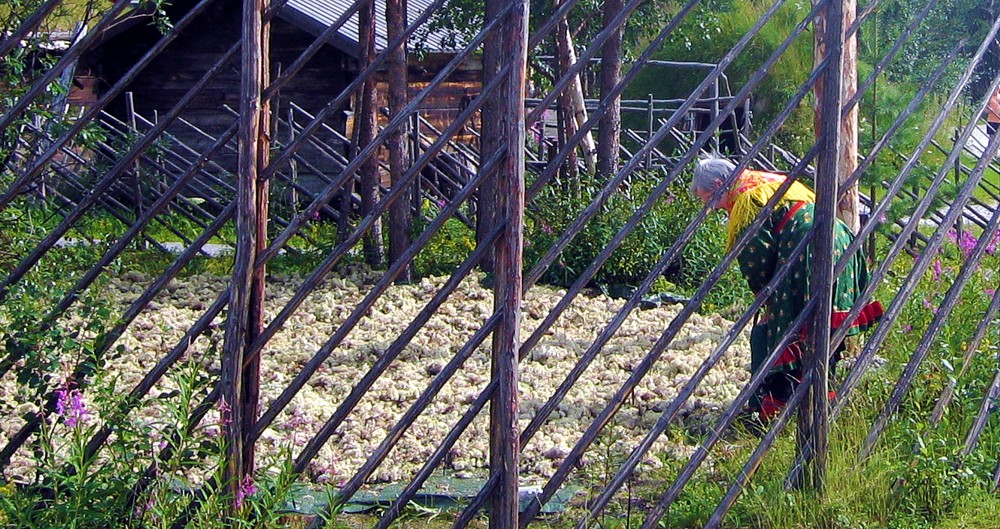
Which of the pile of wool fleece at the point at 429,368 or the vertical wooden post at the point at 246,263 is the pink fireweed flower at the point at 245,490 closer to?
the vertical wooden post at the point at 246,263

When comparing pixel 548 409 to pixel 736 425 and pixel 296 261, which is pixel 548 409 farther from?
pixel 296 261

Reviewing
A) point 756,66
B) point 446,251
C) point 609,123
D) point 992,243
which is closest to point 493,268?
Answer: point 992,243

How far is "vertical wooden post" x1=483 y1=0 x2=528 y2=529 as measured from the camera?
289 centimetres

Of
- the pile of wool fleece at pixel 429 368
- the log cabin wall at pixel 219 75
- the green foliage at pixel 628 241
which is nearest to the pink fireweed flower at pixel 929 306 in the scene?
the pile of wool fleece at pixel 429 368

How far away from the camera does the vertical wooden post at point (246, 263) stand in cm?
273

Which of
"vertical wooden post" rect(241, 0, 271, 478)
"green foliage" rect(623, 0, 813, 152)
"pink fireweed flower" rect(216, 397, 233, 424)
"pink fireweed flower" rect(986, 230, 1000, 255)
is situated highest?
"green foliage" rect(623, 0, 813, 152)

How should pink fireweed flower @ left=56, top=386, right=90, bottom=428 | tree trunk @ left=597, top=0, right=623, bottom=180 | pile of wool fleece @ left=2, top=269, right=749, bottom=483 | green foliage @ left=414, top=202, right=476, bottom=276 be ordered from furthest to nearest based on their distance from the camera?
1. tree trunk @ left=597, top=0, right=623, bottom=180
2. green foliage @ left=414, top=202, right=476, bottom=276
3. pile of wool fleece @ left=2, top=269, right=749, bottom=483
4. pink fireweed flower @ left=56, top=386, right=90, bottom=428

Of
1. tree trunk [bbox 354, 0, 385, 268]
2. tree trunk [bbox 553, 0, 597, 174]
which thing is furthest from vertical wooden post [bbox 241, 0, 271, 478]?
tree trunk [bbox 553, 0, 597, 174]

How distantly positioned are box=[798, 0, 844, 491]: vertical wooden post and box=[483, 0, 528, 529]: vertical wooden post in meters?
1.02

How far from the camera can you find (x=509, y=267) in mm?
2971

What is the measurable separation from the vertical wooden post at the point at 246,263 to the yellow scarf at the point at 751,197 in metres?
2.58

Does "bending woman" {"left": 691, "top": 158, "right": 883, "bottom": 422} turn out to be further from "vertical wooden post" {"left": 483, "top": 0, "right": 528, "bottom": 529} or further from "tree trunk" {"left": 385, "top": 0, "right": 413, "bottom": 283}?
"tree trunk" {"left": 385, "top": 0, "right": 413, "bottom": 283}

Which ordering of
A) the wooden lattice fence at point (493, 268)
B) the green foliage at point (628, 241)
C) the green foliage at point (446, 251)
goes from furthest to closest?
the green foliage at point (446, 251) < the green foliage at point (628, 241) < the wooden lattice fence at point (493, 268)

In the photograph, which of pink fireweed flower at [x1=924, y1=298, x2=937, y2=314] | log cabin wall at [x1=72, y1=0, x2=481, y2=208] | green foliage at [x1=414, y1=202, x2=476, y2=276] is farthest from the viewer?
log cabin wall at [x1=72, y1=0, x2=481, y2=208]
